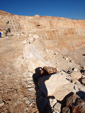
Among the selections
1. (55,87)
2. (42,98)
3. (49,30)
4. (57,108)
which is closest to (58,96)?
(55,87)

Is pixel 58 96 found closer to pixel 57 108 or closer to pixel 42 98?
pixel 57 108

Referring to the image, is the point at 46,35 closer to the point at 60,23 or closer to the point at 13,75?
the point at 60,23

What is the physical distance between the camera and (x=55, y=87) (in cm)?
→ 327

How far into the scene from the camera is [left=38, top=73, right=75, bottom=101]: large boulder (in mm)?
3029

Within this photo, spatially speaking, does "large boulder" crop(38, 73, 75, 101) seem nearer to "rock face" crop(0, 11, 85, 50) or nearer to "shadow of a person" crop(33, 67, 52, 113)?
"shadow of a person" crop(33, 67, 52, 113)

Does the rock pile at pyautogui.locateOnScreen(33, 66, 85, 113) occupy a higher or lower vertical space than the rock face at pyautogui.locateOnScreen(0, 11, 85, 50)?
lower

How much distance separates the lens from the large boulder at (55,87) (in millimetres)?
3029

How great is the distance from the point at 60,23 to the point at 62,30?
7.60 m

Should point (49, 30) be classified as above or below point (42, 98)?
above

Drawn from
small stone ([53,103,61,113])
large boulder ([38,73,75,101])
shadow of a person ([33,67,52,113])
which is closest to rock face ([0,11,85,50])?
large boulder ([38,73,75,101])

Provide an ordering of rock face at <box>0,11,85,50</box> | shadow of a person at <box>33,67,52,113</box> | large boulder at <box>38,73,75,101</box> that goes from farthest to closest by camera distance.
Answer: rock face at <box>0,11,85,50</box> → large boulder at <box>38,73,75,101</box> → shadow of a person at <box>33,67,52,113</box>

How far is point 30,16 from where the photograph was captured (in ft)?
87.8

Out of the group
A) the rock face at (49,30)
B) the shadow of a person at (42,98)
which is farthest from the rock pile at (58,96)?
the rock face at (49,30)

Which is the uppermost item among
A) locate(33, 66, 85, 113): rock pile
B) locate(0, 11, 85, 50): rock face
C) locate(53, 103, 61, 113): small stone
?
locate(0, 11, 85, 50): rock face
